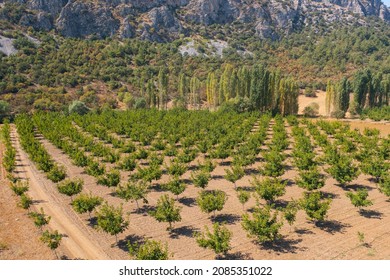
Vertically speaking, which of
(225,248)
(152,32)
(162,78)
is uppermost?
(152,32)

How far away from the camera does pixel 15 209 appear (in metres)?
31.2

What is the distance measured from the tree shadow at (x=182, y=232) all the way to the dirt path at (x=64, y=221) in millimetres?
5481

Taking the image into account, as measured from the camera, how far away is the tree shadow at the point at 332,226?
1051 inches

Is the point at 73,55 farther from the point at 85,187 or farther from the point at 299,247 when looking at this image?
the point at 299,247

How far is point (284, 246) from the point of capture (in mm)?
24359

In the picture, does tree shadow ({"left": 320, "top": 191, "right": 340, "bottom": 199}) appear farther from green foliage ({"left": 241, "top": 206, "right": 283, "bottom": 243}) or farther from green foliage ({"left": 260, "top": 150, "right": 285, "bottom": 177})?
green foliage ({"left": 241, "top": 206, "right": 283, "bottom": 243})

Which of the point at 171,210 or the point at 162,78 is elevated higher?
the point at 162,78

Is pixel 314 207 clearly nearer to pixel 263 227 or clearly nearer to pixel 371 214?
pixel 263 227

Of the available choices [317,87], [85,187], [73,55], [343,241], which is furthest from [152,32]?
[343,241]

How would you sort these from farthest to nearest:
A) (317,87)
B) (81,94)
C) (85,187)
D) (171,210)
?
(317,87), (81,94), (85,187), (171,210)

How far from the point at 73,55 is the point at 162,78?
6096 cm

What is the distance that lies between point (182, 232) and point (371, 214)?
1759 cm

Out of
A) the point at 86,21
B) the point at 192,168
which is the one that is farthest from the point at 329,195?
the point at 86,21
